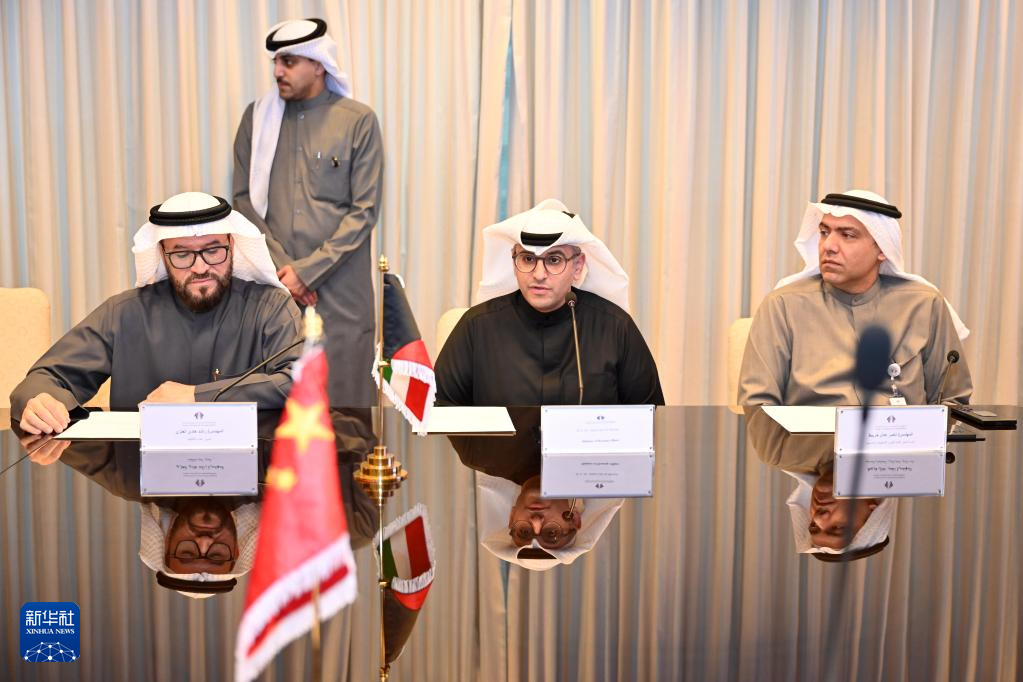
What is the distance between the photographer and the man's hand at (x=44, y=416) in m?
2.91

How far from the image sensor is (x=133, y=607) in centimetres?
173

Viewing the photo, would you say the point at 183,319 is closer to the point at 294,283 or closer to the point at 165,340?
the point at 165,340

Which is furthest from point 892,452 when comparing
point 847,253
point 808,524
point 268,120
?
point 268,120

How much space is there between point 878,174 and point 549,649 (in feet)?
14.2

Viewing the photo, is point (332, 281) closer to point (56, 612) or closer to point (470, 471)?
point (470, 471)

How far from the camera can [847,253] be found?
366 centimetres

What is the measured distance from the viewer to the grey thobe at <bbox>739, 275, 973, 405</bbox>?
3586 millimetres

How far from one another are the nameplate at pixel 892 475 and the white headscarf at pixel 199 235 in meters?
1.83

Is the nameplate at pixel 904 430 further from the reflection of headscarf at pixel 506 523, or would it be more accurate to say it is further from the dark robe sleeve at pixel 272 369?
the dark robe sleeve at pixel 272 369

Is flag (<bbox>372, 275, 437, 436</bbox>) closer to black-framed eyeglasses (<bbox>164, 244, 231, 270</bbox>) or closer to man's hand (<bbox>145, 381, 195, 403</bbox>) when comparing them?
man's hand (<bbox>145, 381, 195, 403</bbox>)

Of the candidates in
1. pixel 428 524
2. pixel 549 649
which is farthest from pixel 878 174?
pixel 549 649

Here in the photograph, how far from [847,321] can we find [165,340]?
7.07ft

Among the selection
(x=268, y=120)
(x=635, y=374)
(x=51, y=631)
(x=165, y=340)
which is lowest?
(x=51, y=631)

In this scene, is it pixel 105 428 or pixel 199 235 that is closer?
pixel 105 428
